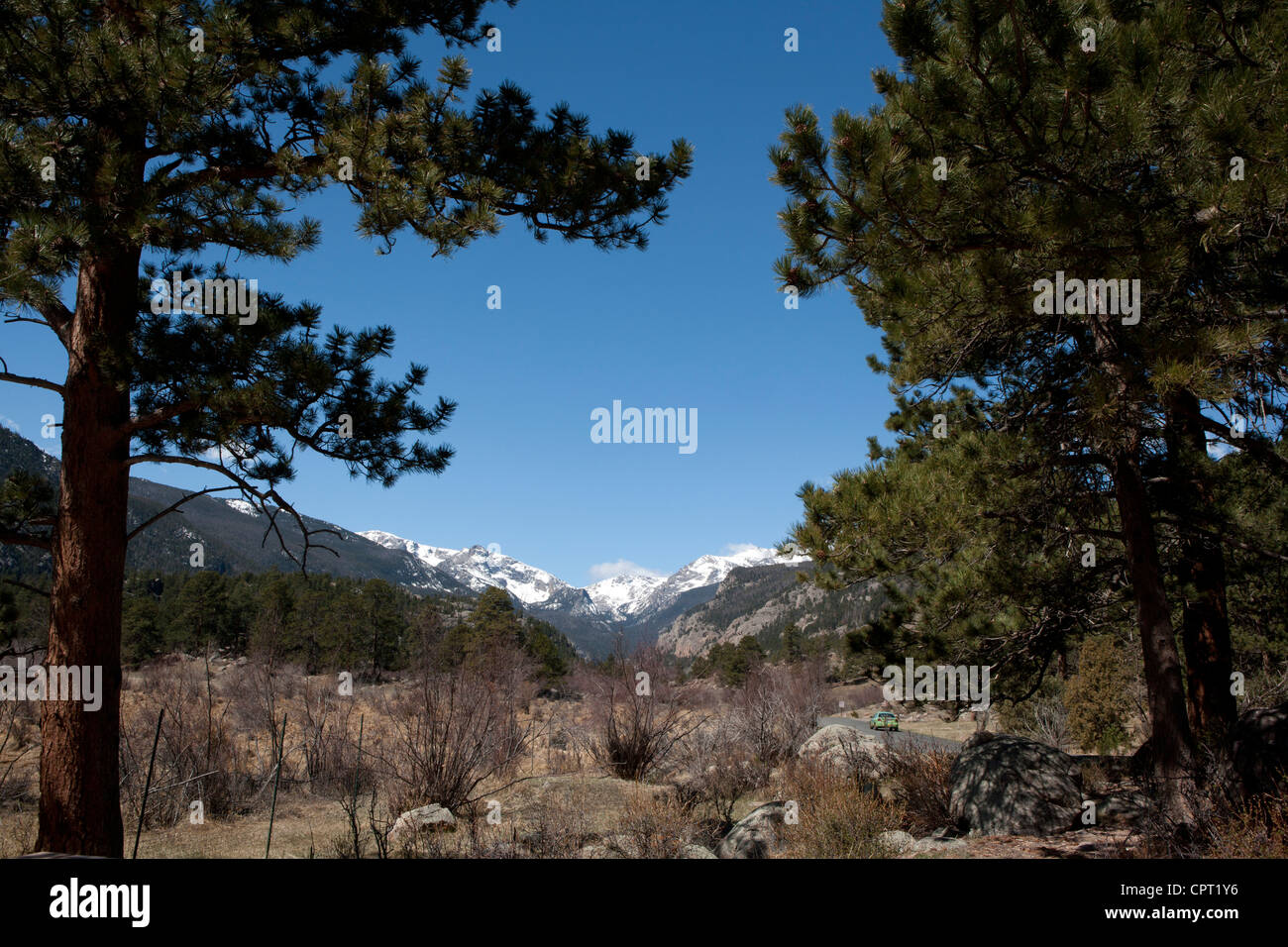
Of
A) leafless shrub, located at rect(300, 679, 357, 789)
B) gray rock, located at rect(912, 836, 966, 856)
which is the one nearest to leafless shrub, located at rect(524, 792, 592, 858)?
gray rock, located at rect(912, 836, 966, 856)

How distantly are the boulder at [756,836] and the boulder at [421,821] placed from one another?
121 inches

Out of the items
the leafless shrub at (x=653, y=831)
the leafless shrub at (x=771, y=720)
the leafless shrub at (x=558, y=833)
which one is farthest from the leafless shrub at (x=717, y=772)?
the leafless shrub at (x=558, y=833)

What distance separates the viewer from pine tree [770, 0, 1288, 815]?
13.6 feet

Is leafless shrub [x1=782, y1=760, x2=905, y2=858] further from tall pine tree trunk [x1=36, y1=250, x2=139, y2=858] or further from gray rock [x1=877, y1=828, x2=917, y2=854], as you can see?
tall pine tree trunk [x1=36, y1=250, x2=139, y2=858]

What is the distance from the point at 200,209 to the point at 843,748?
32.9 ft

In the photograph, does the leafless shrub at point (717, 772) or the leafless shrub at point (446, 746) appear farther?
the leafless shrub at point (717, 772)

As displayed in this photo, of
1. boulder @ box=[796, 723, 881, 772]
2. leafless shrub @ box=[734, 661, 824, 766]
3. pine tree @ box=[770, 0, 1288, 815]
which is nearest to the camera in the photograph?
pine tree @ box=[770, 0, 1288, 815]

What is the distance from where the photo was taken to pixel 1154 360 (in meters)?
4.73

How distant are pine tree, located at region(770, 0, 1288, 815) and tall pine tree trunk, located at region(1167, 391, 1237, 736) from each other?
741 millimetres

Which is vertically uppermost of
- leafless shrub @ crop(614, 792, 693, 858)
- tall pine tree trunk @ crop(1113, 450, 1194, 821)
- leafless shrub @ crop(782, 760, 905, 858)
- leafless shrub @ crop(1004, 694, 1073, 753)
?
tall pine tree trunk @ crop(1113, 450, 1194, 821)

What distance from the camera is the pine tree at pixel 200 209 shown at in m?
4.66

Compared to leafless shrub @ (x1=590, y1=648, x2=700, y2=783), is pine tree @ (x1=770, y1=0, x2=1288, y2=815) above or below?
above

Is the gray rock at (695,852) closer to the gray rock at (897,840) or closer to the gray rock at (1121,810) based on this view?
the gray rock at (897,840)
